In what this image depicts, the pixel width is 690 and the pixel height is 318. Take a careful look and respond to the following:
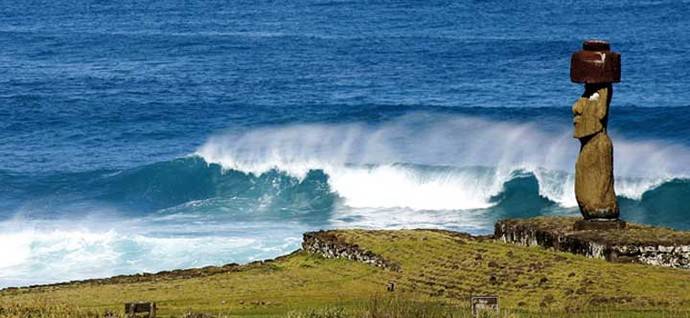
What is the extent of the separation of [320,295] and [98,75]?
45.0 meters

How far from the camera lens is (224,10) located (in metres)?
96.8

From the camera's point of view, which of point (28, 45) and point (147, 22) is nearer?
point (28, 45)

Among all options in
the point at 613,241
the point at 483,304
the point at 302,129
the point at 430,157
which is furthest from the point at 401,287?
the point at 302,129

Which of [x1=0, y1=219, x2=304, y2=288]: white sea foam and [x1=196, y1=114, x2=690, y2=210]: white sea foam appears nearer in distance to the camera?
[x1=0, y1=219, x2=304, y2=288]: white sea foam

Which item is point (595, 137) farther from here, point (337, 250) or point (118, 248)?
point (118, 248)

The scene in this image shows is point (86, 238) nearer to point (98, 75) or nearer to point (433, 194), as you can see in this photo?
point (433, 194)

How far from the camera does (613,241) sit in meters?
27.2

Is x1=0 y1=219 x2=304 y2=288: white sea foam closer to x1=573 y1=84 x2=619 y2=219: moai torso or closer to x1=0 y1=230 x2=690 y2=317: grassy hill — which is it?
x1=0 y1=230 x2=690 y2=317: grassy hill

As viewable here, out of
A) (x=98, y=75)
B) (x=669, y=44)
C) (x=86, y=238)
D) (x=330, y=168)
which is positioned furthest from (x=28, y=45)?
(x=86, y=238)

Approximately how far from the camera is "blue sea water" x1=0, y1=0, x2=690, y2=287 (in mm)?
45125

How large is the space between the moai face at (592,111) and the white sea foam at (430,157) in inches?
762

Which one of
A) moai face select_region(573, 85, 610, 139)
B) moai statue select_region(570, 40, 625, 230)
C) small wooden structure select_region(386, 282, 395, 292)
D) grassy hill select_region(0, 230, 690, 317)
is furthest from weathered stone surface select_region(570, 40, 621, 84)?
small wooden structure select_region(386, 282, 395, 292)

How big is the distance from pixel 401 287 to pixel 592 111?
141 inches

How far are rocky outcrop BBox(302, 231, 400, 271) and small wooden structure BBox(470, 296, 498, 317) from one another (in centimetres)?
547
